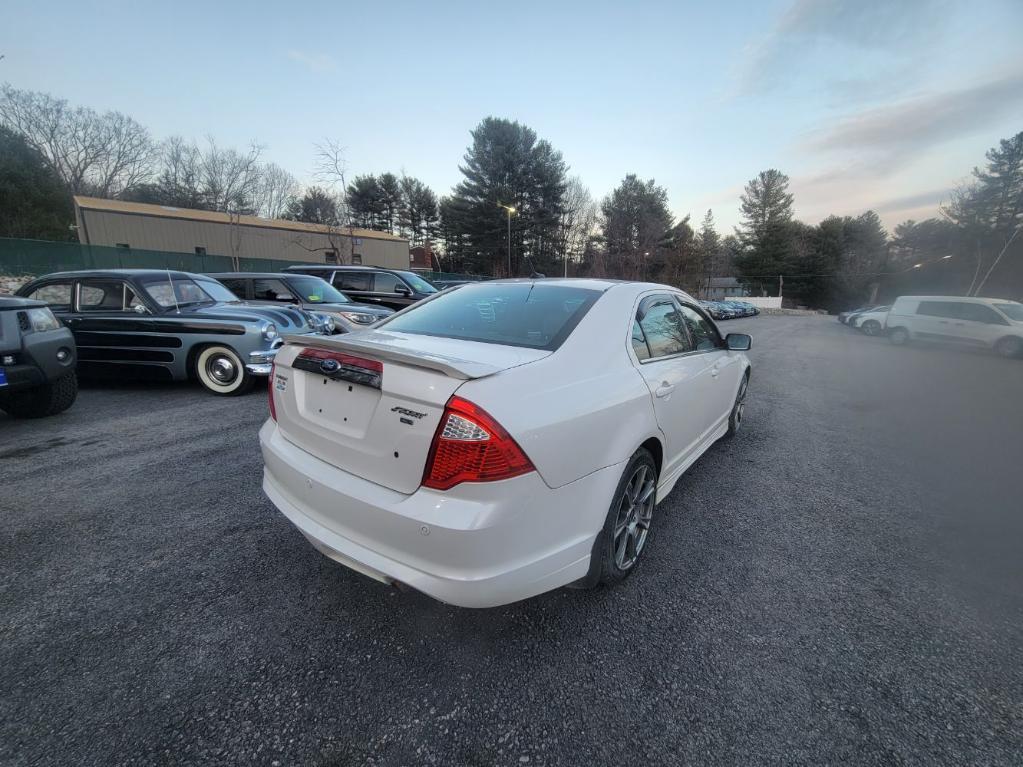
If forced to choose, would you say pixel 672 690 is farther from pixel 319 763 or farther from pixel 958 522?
pixel 958 522

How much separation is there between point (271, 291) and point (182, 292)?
2164 mm

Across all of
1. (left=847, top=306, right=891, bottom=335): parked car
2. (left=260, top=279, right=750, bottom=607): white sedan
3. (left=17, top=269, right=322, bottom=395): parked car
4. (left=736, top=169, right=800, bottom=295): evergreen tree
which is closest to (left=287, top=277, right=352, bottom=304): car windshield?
(left=17, top=269, right=322, bottom=395): parked car

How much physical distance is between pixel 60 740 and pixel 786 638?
9.14 feet

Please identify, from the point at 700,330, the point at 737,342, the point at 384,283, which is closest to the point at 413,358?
the point at 700,330

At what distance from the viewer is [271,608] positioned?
207cm

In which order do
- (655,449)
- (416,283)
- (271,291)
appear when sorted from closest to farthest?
(655,449) → (271,291) → (416,283)

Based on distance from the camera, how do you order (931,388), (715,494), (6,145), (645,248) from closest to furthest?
(715,494), (931,388), (6,145), (645,248)

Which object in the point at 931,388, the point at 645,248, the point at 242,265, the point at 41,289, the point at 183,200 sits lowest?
the point at 931,388

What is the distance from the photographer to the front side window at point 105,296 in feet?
18.8

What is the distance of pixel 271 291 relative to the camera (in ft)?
27.3

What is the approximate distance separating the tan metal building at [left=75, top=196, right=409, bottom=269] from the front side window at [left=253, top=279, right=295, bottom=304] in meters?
17.9

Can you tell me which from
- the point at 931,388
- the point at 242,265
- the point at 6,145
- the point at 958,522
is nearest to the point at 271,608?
the point at 958,522

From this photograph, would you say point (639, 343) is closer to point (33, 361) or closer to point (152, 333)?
point (33, 361)

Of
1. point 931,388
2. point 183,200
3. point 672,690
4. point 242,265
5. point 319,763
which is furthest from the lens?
point 183,200
